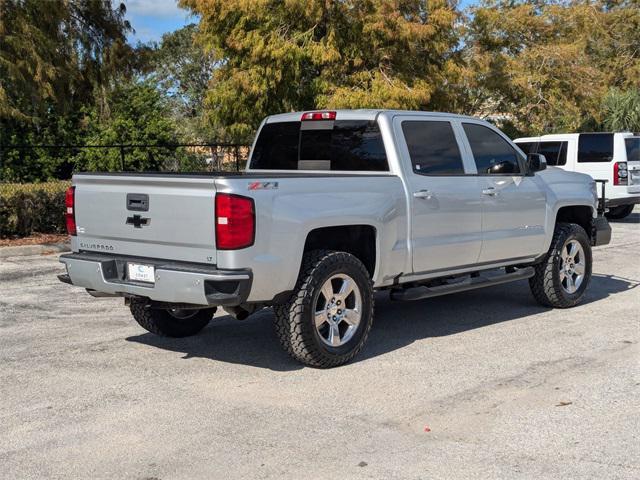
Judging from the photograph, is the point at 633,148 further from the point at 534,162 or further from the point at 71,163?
the point at 71,163

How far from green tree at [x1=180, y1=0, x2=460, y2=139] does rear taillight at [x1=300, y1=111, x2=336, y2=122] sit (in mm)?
10566

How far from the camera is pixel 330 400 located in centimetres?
565

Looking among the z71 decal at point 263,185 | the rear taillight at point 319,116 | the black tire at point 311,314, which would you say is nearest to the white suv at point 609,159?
the rear taillight at point 319,116

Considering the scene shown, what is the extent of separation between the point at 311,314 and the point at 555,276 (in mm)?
3439

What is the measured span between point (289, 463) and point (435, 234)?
10.4 ft

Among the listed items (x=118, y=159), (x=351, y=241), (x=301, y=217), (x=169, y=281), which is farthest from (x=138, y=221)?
(x=118, y=159)

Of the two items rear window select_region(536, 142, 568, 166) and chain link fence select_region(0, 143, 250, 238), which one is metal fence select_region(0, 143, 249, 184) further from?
rear window select_region(536, 142, 568, 166)

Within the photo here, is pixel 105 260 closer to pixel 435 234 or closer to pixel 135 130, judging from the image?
pixel 435 234

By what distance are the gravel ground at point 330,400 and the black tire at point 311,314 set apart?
0.50 ft

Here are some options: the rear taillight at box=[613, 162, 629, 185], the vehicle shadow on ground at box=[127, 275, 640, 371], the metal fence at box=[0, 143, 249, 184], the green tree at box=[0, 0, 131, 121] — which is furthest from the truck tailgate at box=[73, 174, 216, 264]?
the rear taillight at box=[613, 162, 629, 185]

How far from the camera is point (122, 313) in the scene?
28.5ft

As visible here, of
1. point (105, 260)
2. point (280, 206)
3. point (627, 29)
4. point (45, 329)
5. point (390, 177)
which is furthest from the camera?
Answer: point (627, 29)

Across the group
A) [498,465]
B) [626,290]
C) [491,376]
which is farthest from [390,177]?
[626,290]

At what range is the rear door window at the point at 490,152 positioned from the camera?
25.9ft
